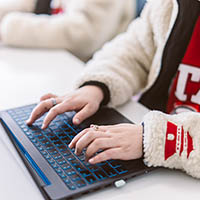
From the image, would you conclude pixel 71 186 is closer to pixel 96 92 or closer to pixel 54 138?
pixel 54 138

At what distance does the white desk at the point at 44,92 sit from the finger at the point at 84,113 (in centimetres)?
9

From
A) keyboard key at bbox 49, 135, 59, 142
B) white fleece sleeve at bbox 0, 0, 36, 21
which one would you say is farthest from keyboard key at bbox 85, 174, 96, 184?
white fleece sleeve at bbox 0, 0, 36, 21

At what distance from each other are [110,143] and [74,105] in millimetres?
172

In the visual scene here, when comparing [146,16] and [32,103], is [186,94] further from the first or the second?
[32,103]

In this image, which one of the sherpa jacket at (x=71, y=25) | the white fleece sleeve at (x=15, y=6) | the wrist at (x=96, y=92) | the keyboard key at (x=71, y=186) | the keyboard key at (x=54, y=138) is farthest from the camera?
the white fleece sleeve at (x=15, y=6)

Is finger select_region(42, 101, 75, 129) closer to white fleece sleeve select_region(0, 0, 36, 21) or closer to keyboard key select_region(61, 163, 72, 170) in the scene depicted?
keyboard key select_region(61, 163, 72, 170)

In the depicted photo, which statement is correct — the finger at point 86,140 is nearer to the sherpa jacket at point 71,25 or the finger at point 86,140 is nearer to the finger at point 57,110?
the finger at point 57,110

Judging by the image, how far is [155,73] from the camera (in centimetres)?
84

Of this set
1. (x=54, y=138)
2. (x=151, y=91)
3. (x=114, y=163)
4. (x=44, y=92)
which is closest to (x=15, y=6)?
(x=44, y=92)

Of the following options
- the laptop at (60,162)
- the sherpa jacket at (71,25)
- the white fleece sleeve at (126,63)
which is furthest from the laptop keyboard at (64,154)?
the sherpa jacket at (71,25)

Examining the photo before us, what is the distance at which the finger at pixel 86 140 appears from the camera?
549mm

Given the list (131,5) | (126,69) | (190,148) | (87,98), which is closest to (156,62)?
(126,69)

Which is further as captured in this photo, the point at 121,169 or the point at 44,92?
the point at 44,92

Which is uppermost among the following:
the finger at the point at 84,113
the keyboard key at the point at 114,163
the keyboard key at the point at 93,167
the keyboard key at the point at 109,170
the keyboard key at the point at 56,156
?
the finger at the point at 84,113
